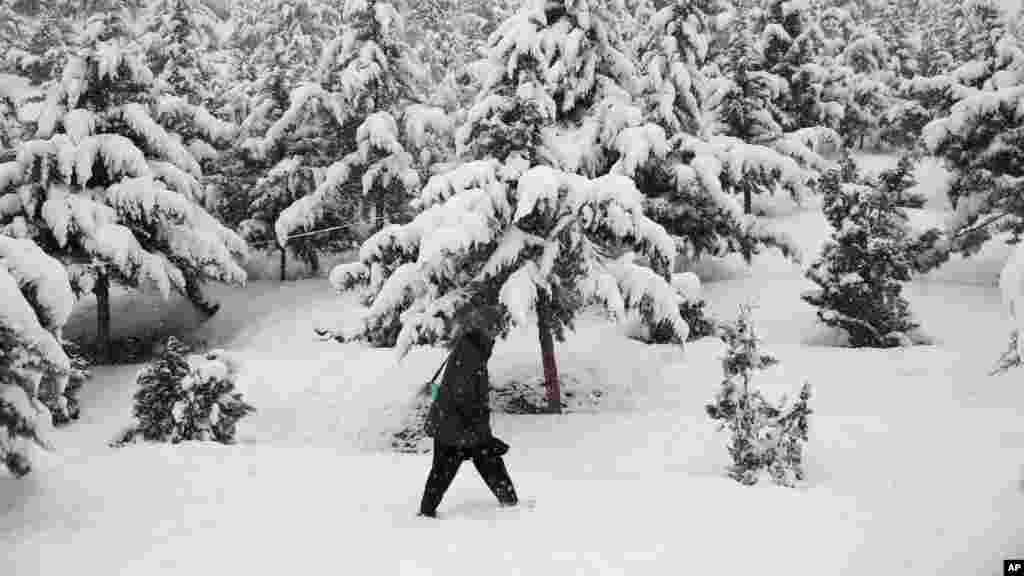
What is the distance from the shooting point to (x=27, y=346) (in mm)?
6004

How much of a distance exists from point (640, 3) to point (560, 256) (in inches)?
1050

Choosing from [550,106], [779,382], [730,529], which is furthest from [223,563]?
[779,382]

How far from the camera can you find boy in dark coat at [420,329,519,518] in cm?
605

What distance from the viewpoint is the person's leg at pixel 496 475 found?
6.24 m

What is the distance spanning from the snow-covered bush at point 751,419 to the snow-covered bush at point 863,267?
8.45 metres

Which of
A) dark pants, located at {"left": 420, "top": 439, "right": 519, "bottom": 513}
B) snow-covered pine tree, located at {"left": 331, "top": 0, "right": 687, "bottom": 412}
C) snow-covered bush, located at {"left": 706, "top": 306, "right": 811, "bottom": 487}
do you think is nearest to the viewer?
dark pants, located at {"left": 420, "top": 439, "right": 519, "bottom": 513}

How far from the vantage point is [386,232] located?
12.1 meters

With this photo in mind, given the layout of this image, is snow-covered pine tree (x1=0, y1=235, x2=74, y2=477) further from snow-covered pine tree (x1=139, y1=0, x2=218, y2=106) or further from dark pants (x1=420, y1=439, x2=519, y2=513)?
snow-covered pine tree (x1=139, y1=0, x2=218, y2=106)

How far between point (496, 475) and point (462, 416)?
0.70 meters

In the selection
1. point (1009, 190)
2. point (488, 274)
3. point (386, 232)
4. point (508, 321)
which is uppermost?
point (1009, 190)

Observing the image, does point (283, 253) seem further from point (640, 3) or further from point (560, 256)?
point (640, 3)

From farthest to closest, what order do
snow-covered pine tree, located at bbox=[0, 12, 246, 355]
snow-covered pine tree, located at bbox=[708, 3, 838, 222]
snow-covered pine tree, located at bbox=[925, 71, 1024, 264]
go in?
1. snow-covered pine tree, located at bbox=[708, 3, 838, 222]
2. snow-covered pine tree, located at bbox=[925, 71, 1024, 264]
3. snow-covered pine tree, located at bbox=[0, 12, 246, 355]

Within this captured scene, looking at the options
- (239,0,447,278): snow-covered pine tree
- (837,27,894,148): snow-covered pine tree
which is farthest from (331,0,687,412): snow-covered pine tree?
(837,27,894,148): snow-covered pine tree

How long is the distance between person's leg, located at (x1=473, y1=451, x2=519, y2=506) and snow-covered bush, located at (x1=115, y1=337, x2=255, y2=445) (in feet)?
19.5
